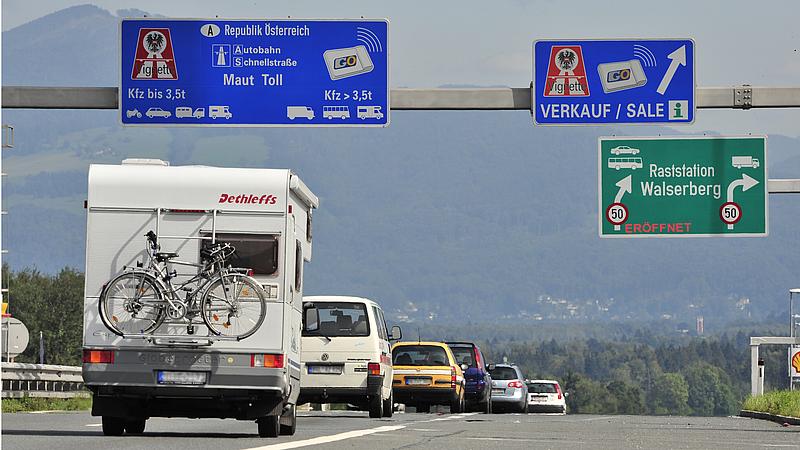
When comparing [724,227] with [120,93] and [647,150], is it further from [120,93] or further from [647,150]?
[120,93]

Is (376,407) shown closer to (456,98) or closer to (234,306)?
(456,98)

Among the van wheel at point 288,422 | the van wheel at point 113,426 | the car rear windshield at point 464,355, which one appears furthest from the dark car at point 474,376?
the van wheel at point 113,426

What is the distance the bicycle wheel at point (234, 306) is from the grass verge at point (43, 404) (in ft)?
33.1

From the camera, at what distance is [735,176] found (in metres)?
31.0

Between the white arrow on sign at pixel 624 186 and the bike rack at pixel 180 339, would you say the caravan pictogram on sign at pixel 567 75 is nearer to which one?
the bike rack at pixel 180 339

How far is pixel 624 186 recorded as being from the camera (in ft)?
105

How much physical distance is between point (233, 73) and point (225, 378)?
6.03 meters

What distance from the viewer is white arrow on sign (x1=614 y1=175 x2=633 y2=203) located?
105ft

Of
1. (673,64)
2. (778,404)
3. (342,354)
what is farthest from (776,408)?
(673,64)

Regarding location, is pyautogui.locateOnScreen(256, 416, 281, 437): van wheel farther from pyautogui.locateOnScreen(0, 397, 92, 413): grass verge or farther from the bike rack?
pyautogui.locateOnScreen(0, 397, 92, 413): grass verge

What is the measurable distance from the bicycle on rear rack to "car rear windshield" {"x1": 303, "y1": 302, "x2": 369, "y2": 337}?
837cm

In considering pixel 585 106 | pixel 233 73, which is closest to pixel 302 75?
pixel 233 73

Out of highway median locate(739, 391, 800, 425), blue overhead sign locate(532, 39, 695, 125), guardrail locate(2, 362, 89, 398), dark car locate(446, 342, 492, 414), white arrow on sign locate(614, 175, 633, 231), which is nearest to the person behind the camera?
blue overhead sign locate(532, 39, 695, 125)

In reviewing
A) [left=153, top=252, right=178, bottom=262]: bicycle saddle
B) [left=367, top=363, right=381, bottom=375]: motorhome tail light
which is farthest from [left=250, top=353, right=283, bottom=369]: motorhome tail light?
[left=367, top=363, right=381, bottom=375]: motorhome tail light
